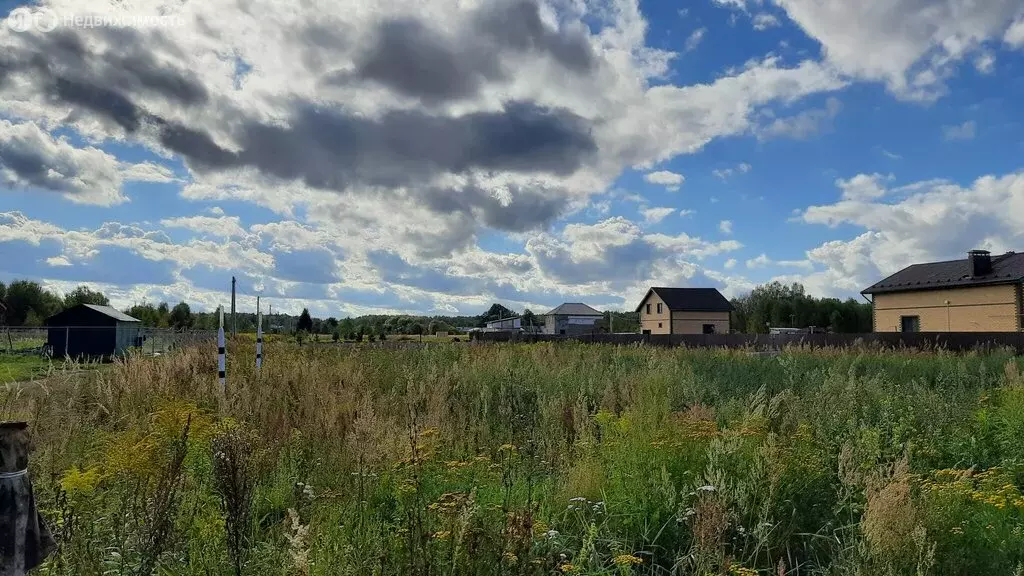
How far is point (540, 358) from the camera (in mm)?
14648

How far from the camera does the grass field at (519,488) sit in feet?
9.15

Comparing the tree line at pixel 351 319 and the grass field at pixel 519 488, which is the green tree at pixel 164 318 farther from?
the grass field at pixel 519 488

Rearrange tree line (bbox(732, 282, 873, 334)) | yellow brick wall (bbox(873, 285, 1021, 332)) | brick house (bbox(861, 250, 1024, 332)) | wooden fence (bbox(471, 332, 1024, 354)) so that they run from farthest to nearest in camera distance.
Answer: tree line (bbox(732, 282, 873, 334)) → brick house (bbox(861, 250, 1024, 332)) → yellow brick wall (bbox(873, 285, 1021, 332)) → wooden fence (bbox(471, 332, 1024, 354))

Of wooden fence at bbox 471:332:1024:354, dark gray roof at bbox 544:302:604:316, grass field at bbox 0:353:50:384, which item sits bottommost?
grass field at bbox 0:353:50:384

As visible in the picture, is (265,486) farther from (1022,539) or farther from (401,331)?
(401,331)

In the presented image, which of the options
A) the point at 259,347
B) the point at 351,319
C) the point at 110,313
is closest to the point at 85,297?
the point at 351,319

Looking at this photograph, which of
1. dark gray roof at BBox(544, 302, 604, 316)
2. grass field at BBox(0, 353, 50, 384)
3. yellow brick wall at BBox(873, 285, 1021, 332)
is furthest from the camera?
dark gray roof at BBox(544, 302, 604, 316)

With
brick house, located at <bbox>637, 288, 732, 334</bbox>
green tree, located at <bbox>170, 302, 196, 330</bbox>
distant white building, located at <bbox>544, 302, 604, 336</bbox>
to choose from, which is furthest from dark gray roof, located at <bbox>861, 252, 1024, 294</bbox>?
green tree, located at <bbox>170, 302, 196, 330</bbox>

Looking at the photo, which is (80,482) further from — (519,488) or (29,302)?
(29,302)

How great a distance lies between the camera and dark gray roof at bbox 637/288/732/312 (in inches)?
2203

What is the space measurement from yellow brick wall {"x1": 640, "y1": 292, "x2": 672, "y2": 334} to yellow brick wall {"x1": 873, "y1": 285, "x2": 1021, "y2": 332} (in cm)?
1884

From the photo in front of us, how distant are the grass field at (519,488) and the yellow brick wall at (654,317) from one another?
4898 centimetres

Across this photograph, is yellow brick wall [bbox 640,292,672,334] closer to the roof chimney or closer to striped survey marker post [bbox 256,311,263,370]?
the roof chimney

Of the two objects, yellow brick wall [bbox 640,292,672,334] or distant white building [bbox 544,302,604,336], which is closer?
yellow brick wall [bbox 640,292,672,334]
